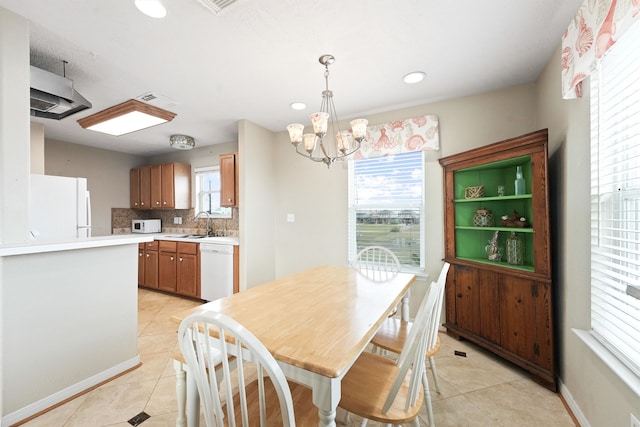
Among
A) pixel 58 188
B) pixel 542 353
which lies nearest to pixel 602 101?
pixel 542 353

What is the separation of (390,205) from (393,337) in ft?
5.43

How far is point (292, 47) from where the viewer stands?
6.10ft

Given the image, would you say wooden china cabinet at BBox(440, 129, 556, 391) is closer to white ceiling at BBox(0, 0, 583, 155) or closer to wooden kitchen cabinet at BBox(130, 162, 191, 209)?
white ceiling at BBox(0, 0, 583, 155)

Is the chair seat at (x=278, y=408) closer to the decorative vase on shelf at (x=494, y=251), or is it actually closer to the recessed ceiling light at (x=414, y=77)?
the decorative vase on shelf at (x=494, y=251)

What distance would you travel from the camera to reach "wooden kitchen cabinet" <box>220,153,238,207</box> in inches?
148

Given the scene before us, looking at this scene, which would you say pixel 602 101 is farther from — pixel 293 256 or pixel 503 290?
pixel 293 256

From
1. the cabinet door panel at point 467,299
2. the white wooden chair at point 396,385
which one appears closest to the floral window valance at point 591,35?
the white wooden chair at point 396,385

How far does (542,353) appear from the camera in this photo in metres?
1.86

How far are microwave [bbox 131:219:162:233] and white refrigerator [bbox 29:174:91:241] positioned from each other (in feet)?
6.70

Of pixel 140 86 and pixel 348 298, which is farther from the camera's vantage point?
pixel 140 86

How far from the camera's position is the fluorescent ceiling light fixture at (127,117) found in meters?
2.73

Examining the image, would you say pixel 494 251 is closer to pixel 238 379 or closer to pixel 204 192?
pixel 238 379

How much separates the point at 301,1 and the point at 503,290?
248cm

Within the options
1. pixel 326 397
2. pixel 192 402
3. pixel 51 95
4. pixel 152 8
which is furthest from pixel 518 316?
pixel 51 95
